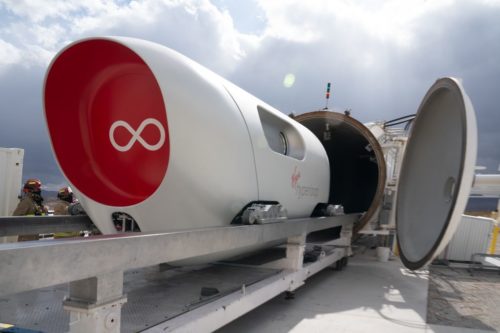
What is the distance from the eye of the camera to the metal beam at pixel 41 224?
3.34m

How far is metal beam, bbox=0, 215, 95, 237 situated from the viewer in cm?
334

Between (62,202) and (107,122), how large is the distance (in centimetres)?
240

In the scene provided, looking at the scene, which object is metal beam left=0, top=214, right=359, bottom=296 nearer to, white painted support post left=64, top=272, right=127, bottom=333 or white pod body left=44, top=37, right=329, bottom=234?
white painted support post left=64, top=272, right=127, bottom=333

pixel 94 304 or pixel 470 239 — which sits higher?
pixel 94 304

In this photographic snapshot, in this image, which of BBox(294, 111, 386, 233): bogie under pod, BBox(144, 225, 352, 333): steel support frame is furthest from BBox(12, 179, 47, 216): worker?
BBox(294, 111, 386, 233): bogie under pod

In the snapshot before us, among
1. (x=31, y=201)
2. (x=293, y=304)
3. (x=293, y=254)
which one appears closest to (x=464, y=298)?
(x=293, y=304)

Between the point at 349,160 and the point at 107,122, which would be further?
the point at 349,160

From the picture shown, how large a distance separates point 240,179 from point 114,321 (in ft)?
5.33

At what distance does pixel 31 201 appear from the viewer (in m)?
4.56

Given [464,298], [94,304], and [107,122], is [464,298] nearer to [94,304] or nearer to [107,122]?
[107,122]

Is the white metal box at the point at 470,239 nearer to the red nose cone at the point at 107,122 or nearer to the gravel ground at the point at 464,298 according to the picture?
the gravel ground at the point at 464,298

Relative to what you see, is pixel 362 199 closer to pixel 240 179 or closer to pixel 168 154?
pixel 240 179

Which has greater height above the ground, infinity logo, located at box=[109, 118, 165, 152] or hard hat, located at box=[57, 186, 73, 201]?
infinity logo, located at box=[109, 118, 165, 152]

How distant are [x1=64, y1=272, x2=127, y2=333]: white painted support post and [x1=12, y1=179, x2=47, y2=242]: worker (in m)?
3.01
